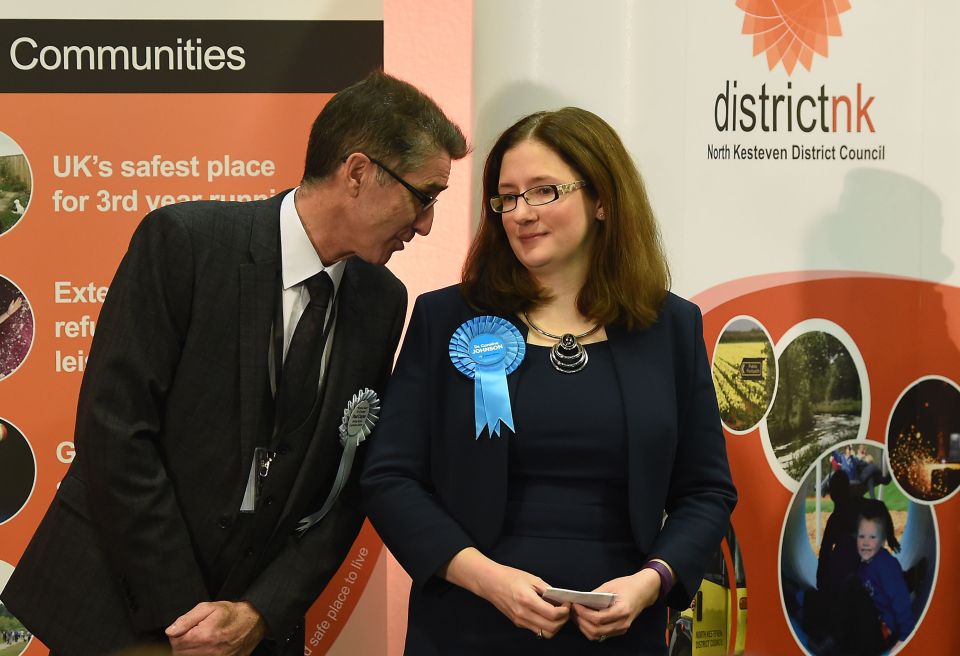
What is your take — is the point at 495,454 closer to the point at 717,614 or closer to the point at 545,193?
the point at 545,193

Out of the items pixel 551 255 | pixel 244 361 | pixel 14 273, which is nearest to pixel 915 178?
pixel 551 255

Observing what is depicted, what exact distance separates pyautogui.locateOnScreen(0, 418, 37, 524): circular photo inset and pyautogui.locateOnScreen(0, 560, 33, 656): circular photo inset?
1.0 inches

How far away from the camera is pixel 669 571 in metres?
1.86

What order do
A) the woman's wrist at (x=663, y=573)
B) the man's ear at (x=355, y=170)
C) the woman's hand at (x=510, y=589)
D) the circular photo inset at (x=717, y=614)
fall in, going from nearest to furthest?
the woman's hand at (x=510, y=589) < the woman's wrist at (x=663, y=573) < the man's ear at (x=355, y=170) < the circular photo inset at (x=717, y=614)

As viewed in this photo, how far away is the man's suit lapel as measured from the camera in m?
1.85

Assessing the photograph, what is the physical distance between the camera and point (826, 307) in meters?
2.80

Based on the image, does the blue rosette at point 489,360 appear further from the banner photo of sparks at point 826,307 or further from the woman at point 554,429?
the banner photo of sparks at point 826,307

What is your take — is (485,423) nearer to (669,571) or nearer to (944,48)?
(669,571)

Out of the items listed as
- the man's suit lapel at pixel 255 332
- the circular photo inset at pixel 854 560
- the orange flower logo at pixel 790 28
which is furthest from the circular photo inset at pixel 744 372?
the man's suit lapel at pixel 255 332

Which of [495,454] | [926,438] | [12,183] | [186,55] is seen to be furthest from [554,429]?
[12,183]

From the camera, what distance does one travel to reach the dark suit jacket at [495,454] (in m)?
1.88

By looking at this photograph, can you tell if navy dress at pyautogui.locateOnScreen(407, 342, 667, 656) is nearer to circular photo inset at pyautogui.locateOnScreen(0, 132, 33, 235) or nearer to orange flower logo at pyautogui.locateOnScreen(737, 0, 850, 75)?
orange flower logo at pyautogui.locateOnScreen(737, 0, 850, 75)

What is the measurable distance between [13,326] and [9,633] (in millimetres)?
857

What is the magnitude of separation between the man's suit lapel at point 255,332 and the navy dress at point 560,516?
1.50ft
